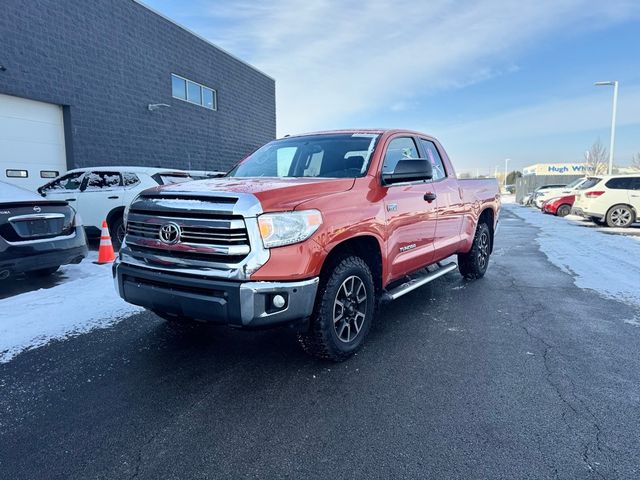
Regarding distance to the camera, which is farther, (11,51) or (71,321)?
(11,51)

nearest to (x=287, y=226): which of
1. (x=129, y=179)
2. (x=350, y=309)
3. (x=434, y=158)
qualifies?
(x=350, y=309)

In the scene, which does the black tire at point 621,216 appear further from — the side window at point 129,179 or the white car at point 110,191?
the side window at point 129,179

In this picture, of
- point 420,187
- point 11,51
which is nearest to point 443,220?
point 420,187

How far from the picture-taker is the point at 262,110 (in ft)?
72.0

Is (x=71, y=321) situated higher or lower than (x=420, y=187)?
lower

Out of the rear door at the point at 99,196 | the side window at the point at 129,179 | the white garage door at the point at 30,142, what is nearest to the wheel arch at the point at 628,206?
the side window at the point at 129,179

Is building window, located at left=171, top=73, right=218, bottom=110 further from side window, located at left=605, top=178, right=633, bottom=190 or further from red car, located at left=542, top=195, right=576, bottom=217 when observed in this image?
red car, located at left=542, top=195, right=576, bottom=217

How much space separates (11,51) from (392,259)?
11.2 m

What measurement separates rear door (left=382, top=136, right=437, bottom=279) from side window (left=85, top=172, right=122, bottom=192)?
20.5 ft

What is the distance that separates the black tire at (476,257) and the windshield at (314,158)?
111 inches

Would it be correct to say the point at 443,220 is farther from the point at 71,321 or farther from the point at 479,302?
the point at 71,321

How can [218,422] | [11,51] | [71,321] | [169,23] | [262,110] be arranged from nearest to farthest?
1. [218,422]
2. [71,321]
3. [11,51]
4. [169,23]
5. [262,110]

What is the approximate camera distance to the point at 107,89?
41.8 ft

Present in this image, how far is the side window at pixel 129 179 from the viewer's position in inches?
329
